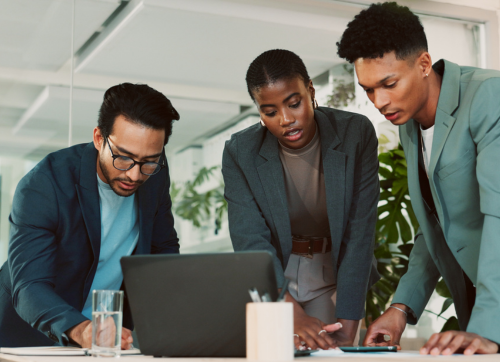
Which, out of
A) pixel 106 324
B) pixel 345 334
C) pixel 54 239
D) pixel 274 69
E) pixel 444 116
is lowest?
pixel 345 334

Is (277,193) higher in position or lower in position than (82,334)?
higher

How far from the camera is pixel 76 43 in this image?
372cm

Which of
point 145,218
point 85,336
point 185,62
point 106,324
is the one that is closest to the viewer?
point 106,324

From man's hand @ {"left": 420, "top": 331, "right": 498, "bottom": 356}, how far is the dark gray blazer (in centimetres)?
73

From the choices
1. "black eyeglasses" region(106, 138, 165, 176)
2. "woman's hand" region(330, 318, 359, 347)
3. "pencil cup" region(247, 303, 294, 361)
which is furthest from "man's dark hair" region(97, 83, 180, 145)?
"pencil cup" region(247, 303, 294, 361)

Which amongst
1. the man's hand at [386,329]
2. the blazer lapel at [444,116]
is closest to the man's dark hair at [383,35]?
the blazer lapel at [444,116]

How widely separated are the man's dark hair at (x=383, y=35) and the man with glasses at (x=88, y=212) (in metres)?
0.62

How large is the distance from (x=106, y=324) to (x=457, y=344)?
73 centimetres

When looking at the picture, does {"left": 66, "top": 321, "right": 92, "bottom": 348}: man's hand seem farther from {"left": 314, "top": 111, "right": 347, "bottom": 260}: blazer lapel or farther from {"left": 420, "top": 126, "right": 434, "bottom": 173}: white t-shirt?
{"left": 420, "top": 126, "right": 434, "bottom": 173}: white t-shirt

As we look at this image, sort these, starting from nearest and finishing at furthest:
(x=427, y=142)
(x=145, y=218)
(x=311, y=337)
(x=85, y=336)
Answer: (x=85, y=336) → (x=311, y=337) → (x=427, y=142) → (x=145, y=218)

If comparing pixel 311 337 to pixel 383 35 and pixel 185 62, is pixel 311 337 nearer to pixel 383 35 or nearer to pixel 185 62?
pixel 383 35

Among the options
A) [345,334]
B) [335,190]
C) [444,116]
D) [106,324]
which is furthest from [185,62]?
[106,324]

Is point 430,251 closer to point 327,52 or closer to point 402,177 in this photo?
point 402,177

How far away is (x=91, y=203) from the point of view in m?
1.89
